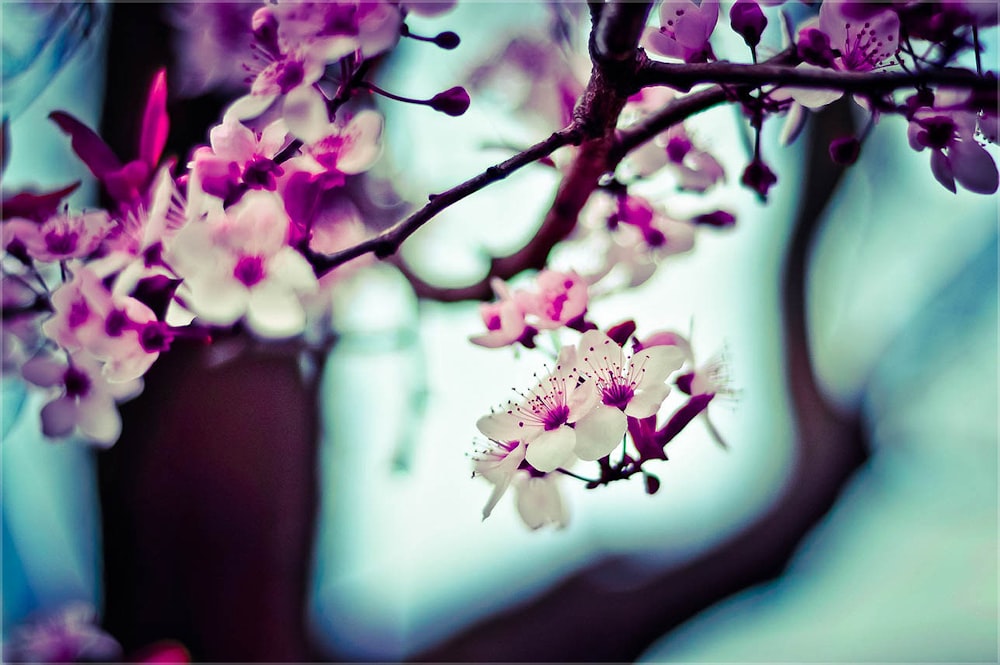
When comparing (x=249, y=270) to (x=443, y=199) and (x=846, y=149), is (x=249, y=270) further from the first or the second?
(x=846, y=149)

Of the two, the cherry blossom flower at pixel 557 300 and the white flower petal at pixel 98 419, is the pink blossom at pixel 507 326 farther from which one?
the white flower petal at pixel 98 419

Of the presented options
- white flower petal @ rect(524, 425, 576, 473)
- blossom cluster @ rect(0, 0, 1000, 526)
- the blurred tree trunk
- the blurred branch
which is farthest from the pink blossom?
the blurred branch

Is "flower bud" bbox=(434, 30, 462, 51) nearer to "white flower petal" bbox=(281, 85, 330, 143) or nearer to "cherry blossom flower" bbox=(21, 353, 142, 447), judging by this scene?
"white flower petal" bbox=(281, 85, 330, 143)

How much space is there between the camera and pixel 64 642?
1.06 meters

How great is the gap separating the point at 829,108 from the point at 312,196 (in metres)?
1.04

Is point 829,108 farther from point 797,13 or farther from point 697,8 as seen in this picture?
point 697,8

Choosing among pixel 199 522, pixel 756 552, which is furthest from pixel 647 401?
pixel 199 522

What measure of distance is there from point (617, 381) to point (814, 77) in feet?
0.76

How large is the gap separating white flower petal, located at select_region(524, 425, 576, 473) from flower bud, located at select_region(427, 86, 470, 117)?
9.5 inches

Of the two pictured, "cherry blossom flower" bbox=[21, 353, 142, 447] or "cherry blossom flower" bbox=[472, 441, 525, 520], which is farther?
"cherry blossom flower" bbox=[21, 353, 142, 447]

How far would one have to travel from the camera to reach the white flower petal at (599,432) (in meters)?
0.44

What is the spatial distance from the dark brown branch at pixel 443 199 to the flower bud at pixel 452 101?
0.09m

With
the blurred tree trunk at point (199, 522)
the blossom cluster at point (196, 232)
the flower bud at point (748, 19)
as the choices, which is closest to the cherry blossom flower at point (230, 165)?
the blossom cluster at point (196, 232)

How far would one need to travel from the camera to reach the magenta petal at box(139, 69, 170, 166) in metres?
0.56
